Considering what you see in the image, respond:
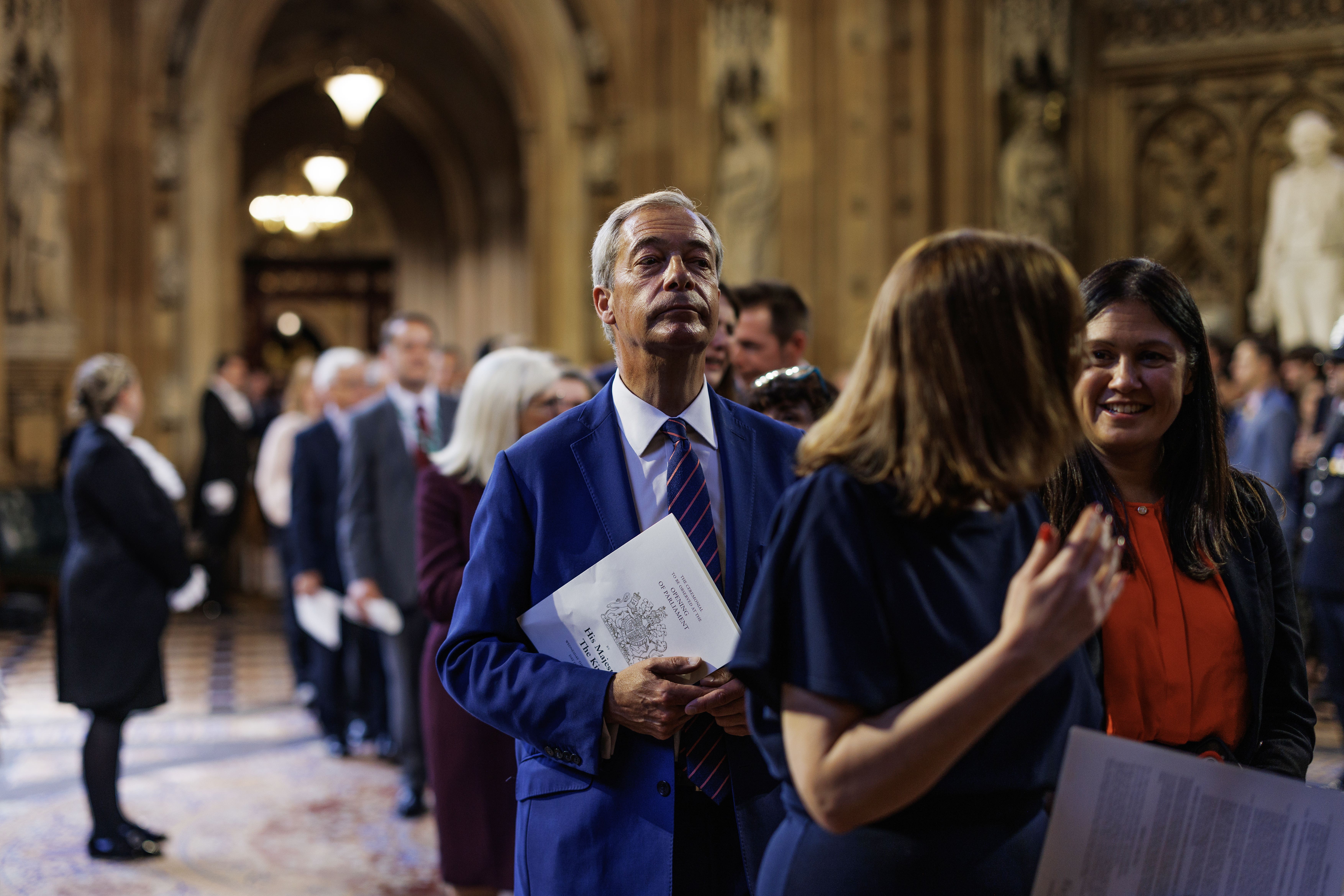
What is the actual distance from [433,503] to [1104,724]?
2139mm

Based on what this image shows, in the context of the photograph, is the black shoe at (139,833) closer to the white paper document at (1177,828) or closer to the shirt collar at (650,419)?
the shirt collar at (650,419)

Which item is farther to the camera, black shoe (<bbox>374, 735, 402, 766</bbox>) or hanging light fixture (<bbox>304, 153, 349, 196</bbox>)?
hanging light fixture (<bbox>304, 153, 349, 196</bbox>)

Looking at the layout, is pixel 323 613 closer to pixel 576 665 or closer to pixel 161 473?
pixel 161 473

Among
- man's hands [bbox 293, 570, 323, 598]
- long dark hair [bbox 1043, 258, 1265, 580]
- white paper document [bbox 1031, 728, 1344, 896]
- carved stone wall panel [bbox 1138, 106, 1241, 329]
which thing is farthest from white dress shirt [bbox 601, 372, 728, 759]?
carved stone wall panel [bbox 1138, 106, 1241, 329]

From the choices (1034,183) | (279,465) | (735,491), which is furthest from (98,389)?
(1034,183)

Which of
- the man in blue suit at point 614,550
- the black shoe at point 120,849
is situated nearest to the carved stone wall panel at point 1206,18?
the black shoe at point 120,849

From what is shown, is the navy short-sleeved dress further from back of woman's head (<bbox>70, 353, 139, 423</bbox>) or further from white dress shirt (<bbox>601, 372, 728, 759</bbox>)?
back of woman's head (<bbox>70, 353, 139, 423</bbox>)

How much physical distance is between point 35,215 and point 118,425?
24.0ft

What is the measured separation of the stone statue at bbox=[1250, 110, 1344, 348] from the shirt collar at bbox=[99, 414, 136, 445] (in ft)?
25.7

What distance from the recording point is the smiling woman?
1.77m

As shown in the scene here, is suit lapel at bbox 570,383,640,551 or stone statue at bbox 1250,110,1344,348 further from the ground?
stone statue at bbox 1250,110,1344,348

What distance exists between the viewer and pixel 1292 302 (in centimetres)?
963

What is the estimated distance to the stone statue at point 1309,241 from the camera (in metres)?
9.45

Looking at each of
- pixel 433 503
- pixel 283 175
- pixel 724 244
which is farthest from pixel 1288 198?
pixel 283 175
